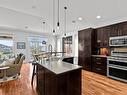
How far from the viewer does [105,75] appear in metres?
5.03

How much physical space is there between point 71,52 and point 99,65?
373 cm

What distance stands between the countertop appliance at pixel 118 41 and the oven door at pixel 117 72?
1025 millimetres

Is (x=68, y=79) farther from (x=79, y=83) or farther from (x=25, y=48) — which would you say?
(x=25, y=48)

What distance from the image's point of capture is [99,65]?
5.42 meters

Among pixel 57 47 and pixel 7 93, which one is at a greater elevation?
pixel 57 47

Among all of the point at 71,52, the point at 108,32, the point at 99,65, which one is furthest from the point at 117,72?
the point at 71,52

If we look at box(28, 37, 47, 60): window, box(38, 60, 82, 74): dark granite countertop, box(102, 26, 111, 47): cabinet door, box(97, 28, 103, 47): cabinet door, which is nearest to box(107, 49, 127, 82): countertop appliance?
box(102, 26, 111, 47): cabinet door

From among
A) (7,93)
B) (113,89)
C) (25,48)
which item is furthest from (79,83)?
(25,48)

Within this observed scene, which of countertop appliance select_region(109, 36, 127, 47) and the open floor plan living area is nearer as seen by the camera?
the open floor plan living area

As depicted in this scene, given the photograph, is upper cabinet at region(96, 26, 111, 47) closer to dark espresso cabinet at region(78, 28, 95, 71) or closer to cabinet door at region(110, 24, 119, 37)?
cabinet door at region(110, 24, 119, 37)

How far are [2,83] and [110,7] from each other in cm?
505

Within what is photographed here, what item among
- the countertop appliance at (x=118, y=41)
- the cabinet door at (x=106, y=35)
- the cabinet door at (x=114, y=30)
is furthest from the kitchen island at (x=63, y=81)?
the cabinet door at (x=106, y=35)

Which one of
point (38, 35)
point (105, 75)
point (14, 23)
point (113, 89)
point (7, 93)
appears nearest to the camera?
point (7, 93)

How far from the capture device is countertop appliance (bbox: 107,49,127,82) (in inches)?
162
